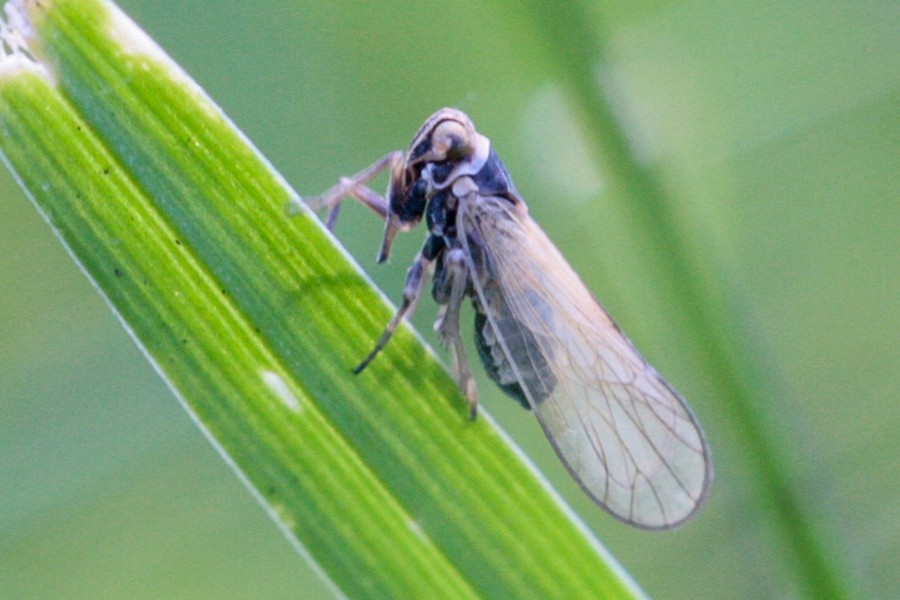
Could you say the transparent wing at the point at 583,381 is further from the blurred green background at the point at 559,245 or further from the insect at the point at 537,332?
the blurred green background at the point at 559,245

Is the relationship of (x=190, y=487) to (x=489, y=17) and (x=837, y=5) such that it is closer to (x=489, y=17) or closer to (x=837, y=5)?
(x=489, y=17)

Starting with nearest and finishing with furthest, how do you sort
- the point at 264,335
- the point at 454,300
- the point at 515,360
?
1. the point at 264,335
2. the point at 515,360
3. the point at 454,300

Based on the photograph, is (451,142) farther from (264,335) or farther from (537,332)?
(264,335)

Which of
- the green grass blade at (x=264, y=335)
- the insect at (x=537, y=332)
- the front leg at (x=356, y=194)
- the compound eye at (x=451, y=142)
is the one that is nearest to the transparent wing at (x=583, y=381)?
the insect at (x=537, y=332)

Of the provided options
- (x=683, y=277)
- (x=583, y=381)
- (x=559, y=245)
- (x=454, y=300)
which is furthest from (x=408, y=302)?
(x=559, y=245)

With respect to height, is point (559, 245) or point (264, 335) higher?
point (264, 335)

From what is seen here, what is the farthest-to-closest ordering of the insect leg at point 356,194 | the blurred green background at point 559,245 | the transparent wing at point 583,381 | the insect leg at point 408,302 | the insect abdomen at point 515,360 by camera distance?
the blurred green background at point 559,245
the insect leg at point 356,194
the insect abdomen at point 515,360
the transparent wing at point 583,381
the insect leg at point 408,302

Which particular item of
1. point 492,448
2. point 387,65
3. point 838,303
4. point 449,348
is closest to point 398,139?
point 387,65
